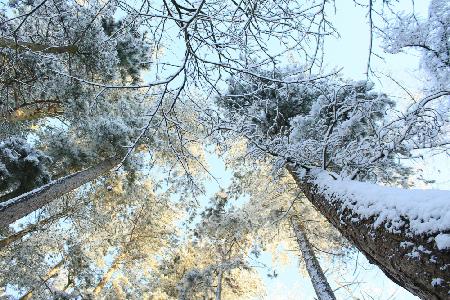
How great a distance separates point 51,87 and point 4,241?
4.07m

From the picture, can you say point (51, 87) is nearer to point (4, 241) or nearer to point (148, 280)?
point (4, 241)

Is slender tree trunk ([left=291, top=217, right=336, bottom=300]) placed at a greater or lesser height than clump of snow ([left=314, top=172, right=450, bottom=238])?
greater

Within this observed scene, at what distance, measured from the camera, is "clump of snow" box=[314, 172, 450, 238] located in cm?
170

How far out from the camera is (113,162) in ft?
31.7

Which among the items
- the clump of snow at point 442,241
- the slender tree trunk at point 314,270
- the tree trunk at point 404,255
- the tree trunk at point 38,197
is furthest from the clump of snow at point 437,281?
the tree trunk at point 38,197

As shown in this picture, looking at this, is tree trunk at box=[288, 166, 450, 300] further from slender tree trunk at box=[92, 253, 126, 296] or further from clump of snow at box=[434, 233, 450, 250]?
slender tree trunk at box=[92, 253, 126, 296]

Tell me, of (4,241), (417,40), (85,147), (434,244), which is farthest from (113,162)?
(434,244)

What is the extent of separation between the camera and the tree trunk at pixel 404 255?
1667 millimetres

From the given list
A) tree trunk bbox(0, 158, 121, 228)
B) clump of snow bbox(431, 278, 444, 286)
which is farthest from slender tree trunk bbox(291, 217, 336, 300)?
clump of snow bbox(431, 278, 444, 286)

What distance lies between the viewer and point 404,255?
6.54ft

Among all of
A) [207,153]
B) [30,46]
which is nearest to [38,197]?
[30,46]

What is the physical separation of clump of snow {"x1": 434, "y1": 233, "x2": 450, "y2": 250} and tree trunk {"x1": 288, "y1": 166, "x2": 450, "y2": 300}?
0.02 meters

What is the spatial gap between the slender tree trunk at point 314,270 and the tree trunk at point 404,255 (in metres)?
5.33

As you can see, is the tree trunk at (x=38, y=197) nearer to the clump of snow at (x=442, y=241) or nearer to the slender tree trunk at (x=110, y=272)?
the slender tree trunk at (x=110, y=272)
